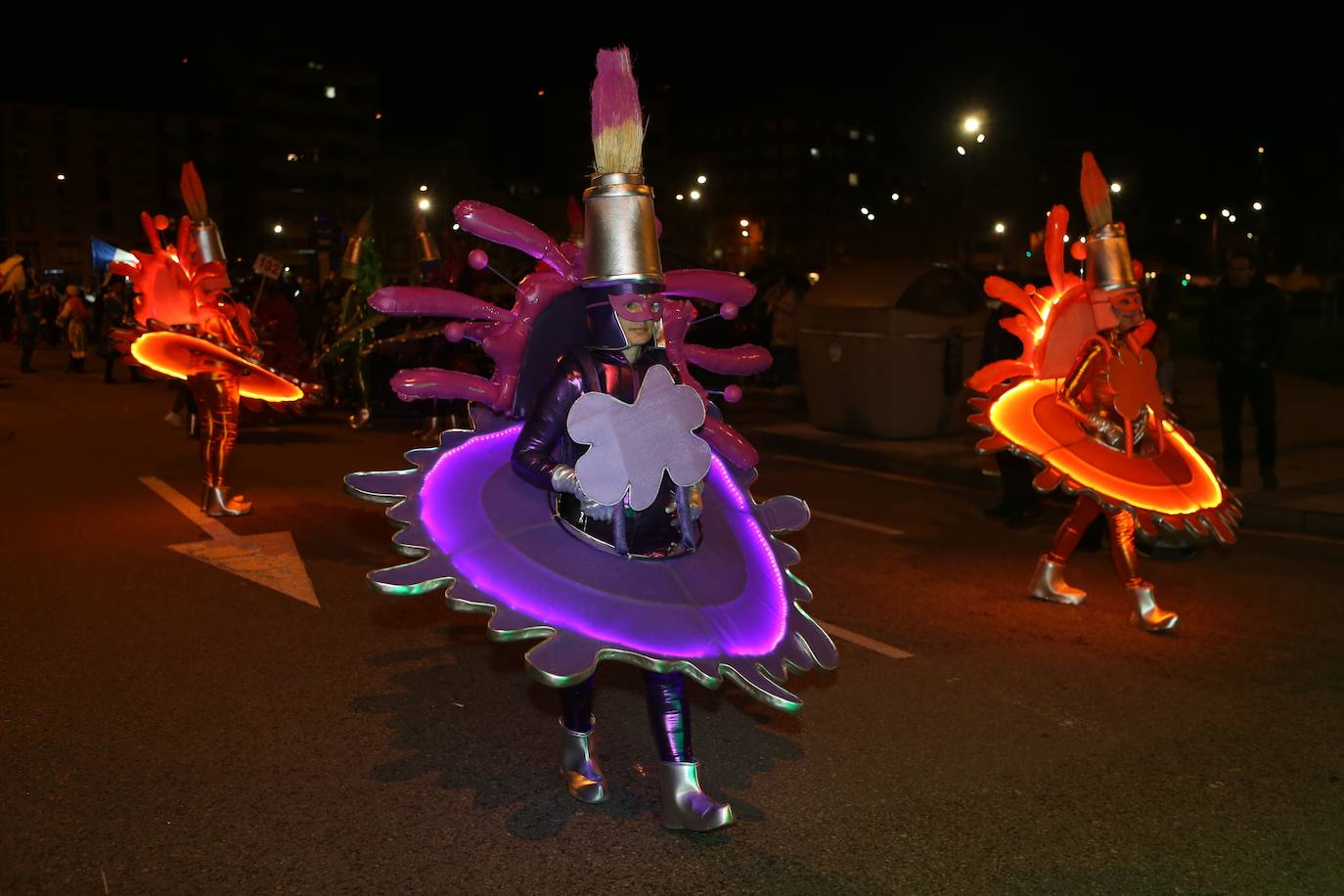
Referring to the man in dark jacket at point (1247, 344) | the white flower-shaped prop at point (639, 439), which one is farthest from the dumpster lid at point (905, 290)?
the white flower-shaped prop at point (639, 439)

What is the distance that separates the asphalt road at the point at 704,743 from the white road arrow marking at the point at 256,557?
4.2 inches

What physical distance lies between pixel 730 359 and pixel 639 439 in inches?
41.7

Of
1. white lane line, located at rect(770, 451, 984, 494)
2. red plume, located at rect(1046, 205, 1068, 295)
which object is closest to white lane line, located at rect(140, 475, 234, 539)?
red plume, located at rect(1046, 205, 1068, 295)

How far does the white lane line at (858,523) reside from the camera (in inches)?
375

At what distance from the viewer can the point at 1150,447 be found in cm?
682

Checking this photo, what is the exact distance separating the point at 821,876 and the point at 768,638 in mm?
743

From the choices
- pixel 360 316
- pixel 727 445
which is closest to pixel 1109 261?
pixel 727 445

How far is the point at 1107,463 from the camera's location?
6.66m

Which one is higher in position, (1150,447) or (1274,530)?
(1150,447)

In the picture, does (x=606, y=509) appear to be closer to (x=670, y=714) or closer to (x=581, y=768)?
(x=670, y=714)

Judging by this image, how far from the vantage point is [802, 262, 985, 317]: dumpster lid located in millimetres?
14195

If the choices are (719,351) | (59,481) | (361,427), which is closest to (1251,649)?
(719,351)

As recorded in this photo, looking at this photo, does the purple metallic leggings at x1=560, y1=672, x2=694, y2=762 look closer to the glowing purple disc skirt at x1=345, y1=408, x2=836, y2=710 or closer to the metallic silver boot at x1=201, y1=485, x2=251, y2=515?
the glowing purple disc skirt at x1=345, y1=408, x2=836, y2=710

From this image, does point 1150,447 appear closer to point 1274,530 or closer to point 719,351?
point 719,351
